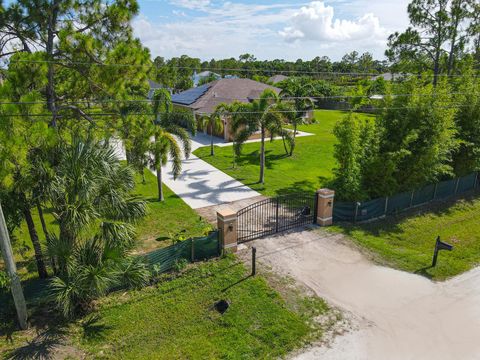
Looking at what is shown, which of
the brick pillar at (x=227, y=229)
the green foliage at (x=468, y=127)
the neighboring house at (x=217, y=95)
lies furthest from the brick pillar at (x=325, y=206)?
the neighboring house at (x=217, y=95)

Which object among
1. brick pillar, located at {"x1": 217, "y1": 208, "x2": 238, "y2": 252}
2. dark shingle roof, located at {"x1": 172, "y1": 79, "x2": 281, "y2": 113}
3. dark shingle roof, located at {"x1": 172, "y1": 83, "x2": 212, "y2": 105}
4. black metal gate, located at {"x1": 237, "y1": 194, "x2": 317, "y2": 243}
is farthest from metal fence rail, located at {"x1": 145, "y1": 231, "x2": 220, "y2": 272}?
dark shingle roof, located at {"x1": 172, "y1": 83, "x2": 212, "y2": 105}

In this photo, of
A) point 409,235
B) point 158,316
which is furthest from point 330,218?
point 158,316

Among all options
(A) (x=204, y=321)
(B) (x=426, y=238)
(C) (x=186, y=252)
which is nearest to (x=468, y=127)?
(B) (x=426, y=238)

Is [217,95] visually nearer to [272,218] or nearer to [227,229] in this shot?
[272,218]

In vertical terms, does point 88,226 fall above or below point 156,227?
above

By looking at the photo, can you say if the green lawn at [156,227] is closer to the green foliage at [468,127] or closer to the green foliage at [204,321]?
the green foliage at [204,321]

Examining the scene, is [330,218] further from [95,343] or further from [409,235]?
[95,343]
